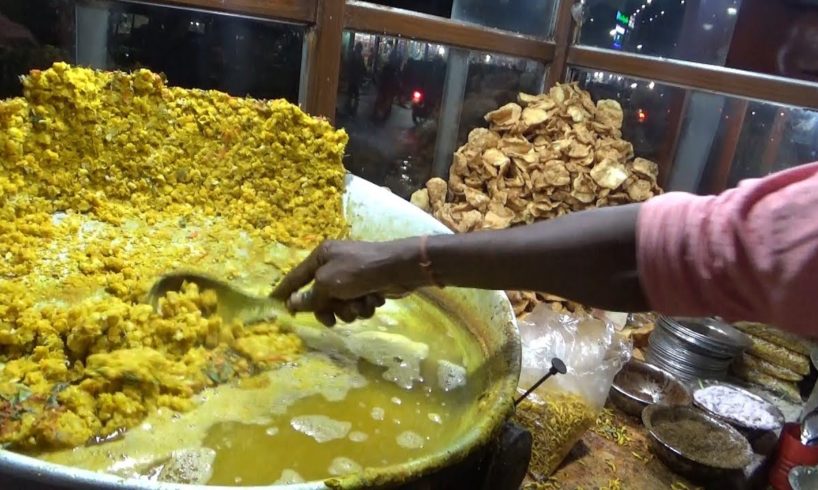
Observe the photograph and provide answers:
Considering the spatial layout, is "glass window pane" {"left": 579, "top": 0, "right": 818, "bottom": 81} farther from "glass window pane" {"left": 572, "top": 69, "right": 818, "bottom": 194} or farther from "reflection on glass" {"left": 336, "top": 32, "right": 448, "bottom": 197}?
"reflection on glass" {"left": 336, "top": 32, "right": 448, "bottom": 197}

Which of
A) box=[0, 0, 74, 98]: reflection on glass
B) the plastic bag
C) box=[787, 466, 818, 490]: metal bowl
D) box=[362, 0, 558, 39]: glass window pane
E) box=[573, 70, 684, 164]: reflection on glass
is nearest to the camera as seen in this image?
box=[0, 0, 74, 98]: reflection on glass

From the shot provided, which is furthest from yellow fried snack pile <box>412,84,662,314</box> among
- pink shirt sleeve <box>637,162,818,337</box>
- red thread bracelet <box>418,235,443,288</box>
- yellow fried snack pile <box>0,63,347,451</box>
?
pink shirt sleeve <box>637,162,818,337</box>

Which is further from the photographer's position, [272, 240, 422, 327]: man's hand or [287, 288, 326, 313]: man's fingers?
[287, 288, 326, 313]: man's fingers

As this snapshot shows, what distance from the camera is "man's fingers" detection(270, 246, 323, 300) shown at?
1427mm

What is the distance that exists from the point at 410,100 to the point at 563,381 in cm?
175

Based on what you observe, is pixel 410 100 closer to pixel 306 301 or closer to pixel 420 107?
pixel 420 107

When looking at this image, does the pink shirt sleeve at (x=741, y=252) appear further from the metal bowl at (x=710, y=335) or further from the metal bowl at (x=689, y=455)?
the metal bowl at (x=710, y=335)

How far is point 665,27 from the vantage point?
3752 mm

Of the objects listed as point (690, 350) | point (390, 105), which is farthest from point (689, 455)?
point (390, 105)

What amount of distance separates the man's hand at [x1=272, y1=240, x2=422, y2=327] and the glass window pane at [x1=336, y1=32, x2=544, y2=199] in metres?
1.60

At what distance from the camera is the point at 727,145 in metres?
3.53

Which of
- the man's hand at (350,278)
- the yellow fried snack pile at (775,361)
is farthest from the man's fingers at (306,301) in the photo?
the yellow fried snack pile at (775,361)

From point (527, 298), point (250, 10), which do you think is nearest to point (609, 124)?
point (527, 298)

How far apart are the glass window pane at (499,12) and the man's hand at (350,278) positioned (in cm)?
191
